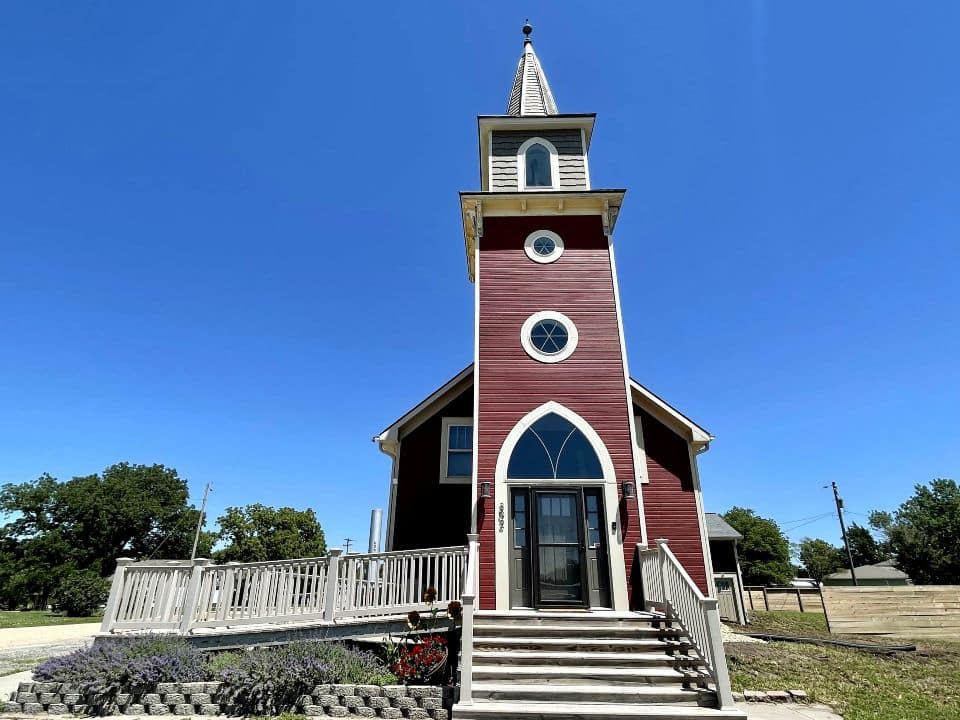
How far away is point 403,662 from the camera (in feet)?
22.1

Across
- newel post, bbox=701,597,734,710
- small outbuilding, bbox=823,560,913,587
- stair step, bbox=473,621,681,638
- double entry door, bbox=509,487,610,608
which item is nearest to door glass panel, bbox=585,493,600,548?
double entry door, bbox=509,487,610,608

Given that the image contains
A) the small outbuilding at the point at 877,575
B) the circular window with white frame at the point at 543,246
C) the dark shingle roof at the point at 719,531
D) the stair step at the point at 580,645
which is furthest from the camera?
the small outbuilding at the point at 877,575

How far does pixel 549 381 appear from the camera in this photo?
10078 mm

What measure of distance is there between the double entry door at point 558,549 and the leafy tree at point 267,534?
1514 inches

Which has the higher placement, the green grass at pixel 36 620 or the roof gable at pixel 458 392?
the roof gable at pixel 458 392

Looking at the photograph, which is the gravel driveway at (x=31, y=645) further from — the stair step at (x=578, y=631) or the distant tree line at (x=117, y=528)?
the distant tree line at (x=117, y=528)

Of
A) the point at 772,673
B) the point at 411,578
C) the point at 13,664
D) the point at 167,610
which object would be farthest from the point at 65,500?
the point at 772,673

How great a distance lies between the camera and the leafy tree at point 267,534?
42969 mm

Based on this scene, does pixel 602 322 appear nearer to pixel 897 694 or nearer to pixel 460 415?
pixel 460 415

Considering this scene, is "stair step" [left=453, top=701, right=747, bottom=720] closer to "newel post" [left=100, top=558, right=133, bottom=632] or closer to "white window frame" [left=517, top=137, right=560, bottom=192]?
"newel post" [left=100, top=558, right=133, bottom=632]

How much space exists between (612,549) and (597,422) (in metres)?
2.35

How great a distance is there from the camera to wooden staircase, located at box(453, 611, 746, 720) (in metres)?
5.52

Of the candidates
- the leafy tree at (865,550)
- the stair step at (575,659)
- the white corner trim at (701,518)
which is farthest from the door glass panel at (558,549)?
the leafy tree at (865,550)

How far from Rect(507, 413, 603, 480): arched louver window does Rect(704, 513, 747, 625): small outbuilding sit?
26.5 feet
